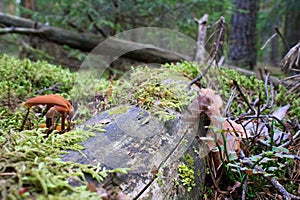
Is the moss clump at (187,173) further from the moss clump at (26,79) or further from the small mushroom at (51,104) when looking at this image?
the moss clump at (26,79)

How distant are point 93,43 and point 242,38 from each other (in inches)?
143

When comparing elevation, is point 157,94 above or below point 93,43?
below

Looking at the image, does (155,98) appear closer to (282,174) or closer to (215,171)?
(215,171)

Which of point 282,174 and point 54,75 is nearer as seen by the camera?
point 282,174

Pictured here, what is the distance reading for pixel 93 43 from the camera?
548 centimetres

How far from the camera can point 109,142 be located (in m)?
1.35

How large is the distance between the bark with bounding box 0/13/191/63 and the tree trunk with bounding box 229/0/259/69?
2.64 m

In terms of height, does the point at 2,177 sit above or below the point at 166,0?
below

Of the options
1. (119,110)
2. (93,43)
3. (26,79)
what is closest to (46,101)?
(119,110)

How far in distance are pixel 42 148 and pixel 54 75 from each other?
7.08ft

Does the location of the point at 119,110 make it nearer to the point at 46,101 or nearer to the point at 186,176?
the point at 46,101

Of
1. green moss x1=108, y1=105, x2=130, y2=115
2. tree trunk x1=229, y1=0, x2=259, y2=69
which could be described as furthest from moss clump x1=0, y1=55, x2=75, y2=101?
tree trunk x1=229, y1=0, x2=259, y2=69

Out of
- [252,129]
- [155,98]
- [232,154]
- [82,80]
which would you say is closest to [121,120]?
[155,98]

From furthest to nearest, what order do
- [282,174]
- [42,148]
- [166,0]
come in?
[166,0] < [282,174] < [42,148]
